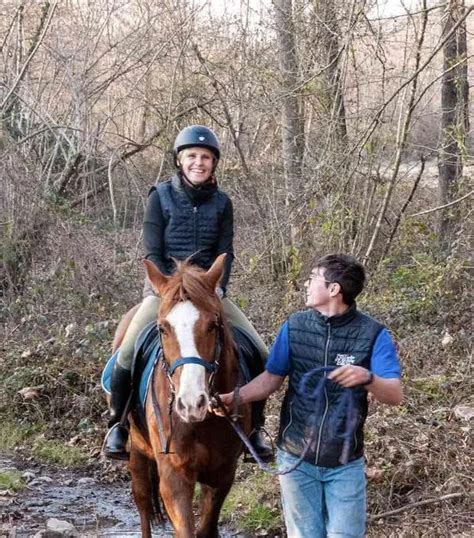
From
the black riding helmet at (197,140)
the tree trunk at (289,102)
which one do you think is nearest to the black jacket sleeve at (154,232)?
the black riding helmet at (197,140)

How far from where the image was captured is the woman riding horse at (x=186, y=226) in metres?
5.31

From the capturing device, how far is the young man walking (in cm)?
394

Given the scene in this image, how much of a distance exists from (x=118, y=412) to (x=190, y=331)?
64.7 inches

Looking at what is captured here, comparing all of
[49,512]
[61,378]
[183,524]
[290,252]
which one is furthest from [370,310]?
[183,524]

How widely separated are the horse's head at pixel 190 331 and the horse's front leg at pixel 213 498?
1.02 metres

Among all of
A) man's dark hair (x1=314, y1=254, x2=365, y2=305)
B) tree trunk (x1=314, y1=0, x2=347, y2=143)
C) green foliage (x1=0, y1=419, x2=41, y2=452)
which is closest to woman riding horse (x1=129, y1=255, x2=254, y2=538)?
man's dark hair (x1=314, y1=254, x2=365, y2=305)

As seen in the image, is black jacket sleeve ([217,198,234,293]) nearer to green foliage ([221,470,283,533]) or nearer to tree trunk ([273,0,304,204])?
green foliage ([221,470,283,533])

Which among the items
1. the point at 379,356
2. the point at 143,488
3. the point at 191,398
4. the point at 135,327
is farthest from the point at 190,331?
the point at 143,488

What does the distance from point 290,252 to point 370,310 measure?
6.06 ft

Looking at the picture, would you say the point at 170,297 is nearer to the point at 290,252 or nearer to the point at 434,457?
the point at 434,457

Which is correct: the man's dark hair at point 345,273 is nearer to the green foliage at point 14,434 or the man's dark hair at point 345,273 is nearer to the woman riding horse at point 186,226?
the woman riding horse at point 186,226

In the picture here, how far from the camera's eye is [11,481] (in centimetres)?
770

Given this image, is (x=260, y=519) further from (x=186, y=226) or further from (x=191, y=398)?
(x=191, y=398)

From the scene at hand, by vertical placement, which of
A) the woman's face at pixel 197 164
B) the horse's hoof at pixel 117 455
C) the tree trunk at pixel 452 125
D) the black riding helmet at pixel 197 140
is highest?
the tree trunk at pixel 452 125
